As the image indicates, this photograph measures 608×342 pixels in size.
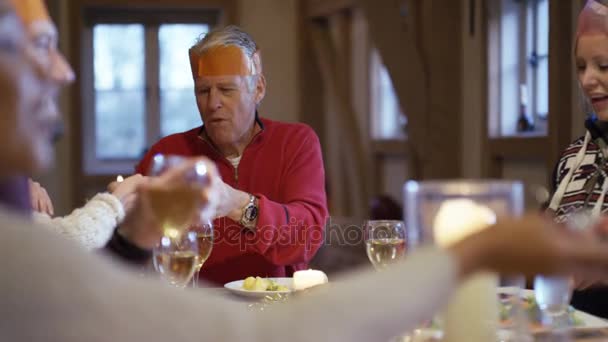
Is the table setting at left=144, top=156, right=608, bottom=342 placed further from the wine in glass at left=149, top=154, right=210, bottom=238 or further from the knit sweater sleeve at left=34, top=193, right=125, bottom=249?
the knit sweater sleeve at left=34, top=193, right=125, bottom=249

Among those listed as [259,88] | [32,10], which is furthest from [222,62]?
[32,10]

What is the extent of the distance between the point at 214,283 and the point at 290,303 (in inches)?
62.2

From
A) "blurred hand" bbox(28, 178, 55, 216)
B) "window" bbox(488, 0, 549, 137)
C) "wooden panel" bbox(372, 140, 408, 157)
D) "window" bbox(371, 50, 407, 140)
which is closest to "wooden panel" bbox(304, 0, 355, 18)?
"window" bbox(371, 50, 407, 140)

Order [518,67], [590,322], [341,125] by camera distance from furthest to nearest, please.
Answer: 1. [341,125]
2. [518,67]
3. [590,322]

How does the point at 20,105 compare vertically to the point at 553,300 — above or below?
above

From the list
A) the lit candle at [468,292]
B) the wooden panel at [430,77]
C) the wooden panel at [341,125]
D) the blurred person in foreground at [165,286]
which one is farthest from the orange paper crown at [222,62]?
the wooden panel at [341,125]

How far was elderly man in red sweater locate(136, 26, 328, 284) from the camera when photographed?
2.33 meters

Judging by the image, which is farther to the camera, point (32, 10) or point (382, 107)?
point (382, 107)

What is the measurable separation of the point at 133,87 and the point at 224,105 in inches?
178

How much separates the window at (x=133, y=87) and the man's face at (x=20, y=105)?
6.06 m

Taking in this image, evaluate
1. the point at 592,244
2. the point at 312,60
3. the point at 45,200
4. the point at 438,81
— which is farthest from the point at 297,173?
the point at 312,60

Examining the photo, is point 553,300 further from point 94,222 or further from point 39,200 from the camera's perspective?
point 39,200

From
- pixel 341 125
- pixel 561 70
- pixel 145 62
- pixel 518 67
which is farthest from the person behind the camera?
pixel 145 62

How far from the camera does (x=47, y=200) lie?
2.05 m
